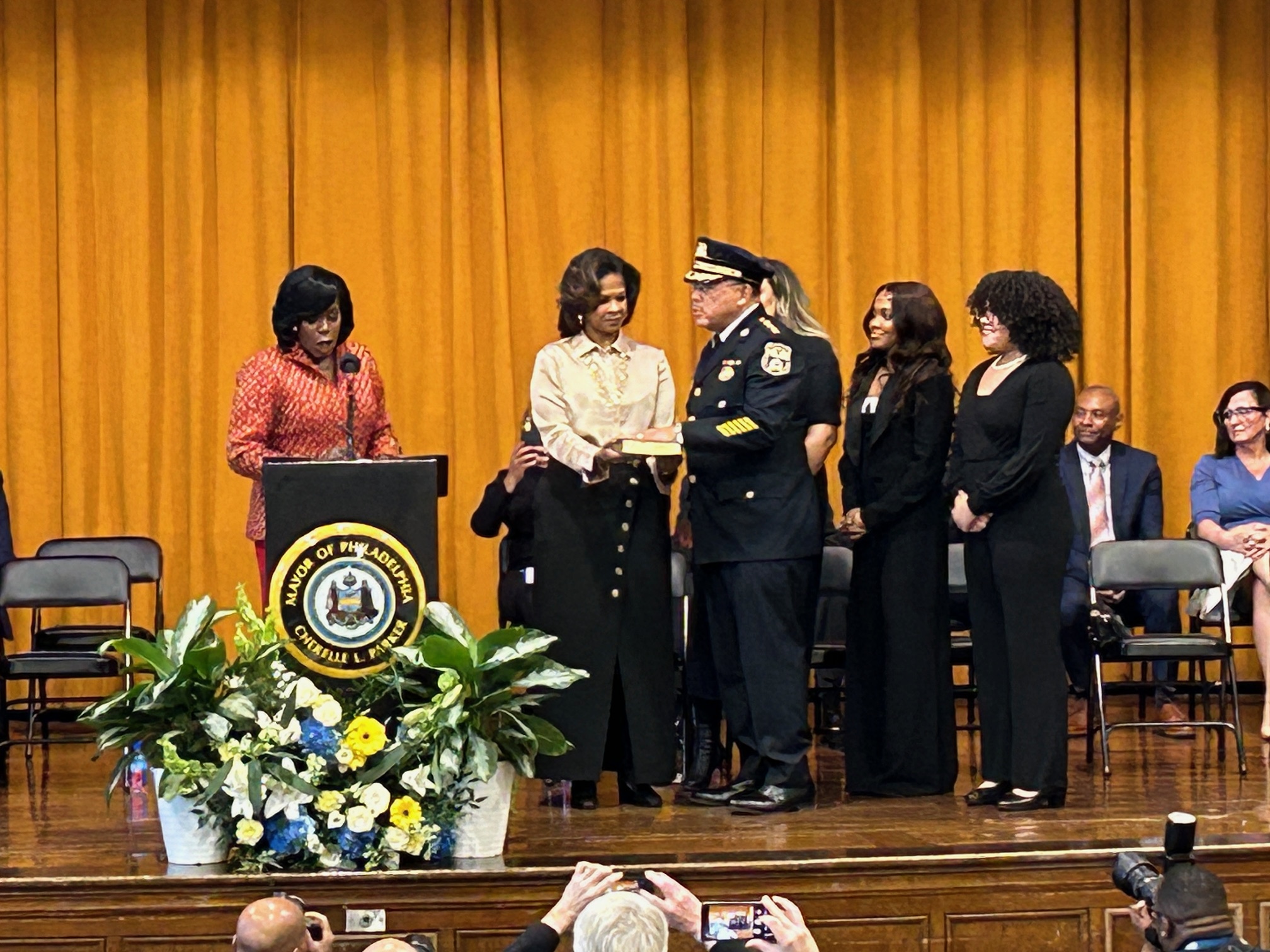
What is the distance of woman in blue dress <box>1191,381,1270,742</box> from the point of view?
7.17 m

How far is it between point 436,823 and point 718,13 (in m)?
5.02

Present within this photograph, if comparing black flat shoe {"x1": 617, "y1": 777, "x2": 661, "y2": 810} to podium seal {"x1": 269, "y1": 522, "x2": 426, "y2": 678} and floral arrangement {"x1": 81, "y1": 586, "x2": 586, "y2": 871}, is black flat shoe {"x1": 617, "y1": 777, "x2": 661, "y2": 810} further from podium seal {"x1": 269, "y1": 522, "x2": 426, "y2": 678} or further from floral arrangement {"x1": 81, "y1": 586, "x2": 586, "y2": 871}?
podium seal {"x1": 269, "y1": 522, "x2": 426, "y2": 678}

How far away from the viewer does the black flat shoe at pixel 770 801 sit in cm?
551

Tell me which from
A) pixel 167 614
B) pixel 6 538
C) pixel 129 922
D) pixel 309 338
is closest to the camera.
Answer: pixel 129 922

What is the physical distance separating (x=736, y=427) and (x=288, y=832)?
171cm

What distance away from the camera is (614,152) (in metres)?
8.77

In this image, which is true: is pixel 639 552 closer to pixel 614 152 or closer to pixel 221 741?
pixel 221 741

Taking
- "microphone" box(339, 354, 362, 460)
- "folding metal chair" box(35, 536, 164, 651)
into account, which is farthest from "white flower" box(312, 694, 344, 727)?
"folding metal chair" box(35, 536, 164, 651)

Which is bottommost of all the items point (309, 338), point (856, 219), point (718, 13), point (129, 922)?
point (129, 922)

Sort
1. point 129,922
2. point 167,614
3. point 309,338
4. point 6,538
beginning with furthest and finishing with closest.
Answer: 1. point 167,614
2. point 6,538
3. point 309,338
4. point 129,922

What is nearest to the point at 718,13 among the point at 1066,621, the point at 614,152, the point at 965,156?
the point at 614,152

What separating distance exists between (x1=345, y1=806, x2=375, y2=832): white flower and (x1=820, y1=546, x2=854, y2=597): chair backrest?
2.76 m

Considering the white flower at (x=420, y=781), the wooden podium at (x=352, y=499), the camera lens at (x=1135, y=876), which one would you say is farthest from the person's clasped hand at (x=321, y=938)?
the camera lens at (x=1135, y=876)

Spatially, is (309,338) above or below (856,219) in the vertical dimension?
below
